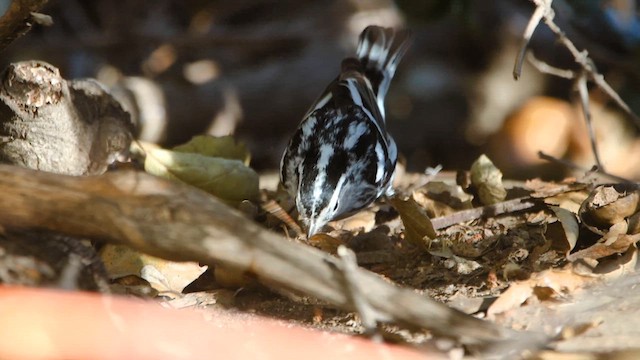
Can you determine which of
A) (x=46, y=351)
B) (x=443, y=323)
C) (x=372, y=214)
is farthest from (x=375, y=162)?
(x=46, y=351)

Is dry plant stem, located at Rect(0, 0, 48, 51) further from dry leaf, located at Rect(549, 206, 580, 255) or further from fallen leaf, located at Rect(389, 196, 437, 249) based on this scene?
dry leaf, located at Rect(549, 206, 580, 255)

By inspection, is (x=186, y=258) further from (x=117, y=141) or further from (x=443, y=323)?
(x=117, y=141)

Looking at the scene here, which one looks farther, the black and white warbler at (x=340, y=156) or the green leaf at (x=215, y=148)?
the green leaf at (x=215, y=148)

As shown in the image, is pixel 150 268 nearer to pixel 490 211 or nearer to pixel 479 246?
pixel 479 246

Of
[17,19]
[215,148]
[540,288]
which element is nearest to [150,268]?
[17,19]

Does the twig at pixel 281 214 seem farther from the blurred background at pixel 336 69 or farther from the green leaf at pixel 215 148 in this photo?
the blurred background at pixel 336 69

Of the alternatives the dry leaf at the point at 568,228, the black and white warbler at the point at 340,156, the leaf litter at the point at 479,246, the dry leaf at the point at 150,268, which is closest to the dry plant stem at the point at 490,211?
the leaf litter at the point at 479,246

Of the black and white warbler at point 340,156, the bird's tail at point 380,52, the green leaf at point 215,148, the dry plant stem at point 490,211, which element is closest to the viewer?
the dry plant stem at point 490,211
